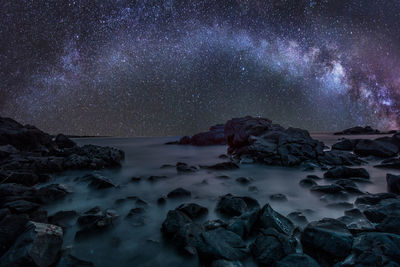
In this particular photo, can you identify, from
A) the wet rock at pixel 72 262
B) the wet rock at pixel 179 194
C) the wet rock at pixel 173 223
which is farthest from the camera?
the wet rock at pixel 179 194

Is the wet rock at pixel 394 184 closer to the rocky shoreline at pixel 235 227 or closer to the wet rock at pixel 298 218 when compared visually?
the rocky shoreline at pixel 235 227

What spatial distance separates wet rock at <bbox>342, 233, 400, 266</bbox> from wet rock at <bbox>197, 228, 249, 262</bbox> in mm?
1150

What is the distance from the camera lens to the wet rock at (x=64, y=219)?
12.1 feet

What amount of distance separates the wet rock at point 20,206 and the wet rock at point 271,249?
4410 millimetres

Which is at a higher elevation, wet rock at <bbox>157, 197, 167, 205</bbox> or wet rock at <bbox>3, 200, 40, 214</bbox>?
wet rock at <bbox>3, 200, 40, 214</bbox>

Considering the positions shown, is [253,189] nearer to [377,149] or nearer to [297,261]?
[297,261]

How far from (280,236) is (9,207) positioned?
4967mm

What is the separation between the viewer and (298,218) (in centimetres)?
390

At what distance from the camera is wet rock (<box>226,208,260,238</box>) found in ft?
10.1

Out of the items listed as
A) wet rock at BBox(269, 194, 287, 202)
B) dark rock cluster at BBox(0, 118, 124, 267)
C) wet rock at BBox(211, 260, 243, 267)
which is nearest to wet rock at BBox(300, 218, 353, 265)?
wet rock at BBox(211, 260, 243, 267)

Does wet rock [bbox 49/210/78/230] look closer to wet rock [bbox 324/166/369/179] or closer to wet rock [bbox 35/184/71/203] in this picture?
wet rock [bbox 35/184/71/203]

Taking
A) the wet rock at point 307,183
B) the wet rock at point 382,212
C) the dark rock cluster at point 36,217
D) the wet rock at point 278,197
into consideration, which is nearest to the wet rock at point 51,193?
the dark rock cluster at point 36,217

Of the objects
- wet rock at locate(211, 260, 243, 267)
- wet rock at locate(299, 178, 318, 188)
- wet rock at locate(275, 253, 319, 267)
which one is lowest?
wet rock at locate(299, 178, 318, 188)

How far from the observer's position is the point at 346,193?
530 cm
